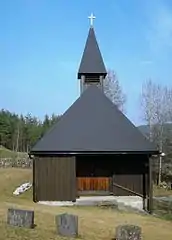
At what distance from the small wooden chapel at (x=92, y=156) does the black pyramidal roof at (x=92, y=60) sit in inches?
57.5

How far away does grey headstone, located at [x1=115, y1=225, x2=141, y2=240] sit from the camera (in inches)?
423

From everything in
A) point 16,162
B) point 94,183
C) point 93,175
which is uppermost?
point 93,175

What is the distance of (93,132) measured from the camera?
22.6 m

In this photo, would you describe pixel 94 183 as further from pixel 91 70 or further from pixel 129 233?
pixel 129 233

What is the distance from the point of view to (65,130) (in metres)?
22.7

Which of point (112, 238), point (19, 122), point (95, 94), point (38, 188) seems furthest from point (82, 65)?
point (19, 122)

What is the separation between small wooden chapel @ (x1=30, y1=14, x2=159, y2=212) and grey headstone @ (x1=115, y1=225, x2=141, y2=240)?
10.6 m

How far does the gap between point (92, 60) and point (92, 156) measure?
644 cm

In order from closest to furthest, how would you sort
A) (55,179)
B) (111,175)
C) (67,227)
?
(67,227) → (55,179) → (111,175)

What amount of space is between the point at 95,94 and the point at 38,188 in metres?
6.27

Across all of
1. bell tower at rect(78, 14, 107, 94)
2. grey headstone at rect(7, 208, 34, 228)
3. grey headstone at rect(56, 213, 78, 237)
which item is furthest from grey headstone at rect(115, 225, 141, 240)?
bell tower at rect(78, 14, 107, 94)

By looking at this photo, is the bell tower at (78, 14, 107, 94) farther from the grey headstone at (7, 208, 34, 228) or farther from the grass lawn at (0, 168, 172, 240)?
the grey headstone at (7, 208, 34, 228)

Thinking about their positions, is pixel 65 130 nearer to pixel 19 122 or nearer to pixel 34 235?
pixel 34 235

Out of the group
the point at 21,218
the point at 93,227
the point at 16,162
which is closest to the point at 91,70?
the point at 93,227
